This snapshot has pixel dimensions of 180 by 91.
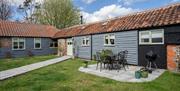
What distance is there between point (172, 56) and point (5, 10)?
1273 inches

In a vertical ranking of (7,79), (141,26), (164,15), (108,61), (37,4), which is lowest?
(7,79)

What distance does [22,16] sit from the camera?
1355 inches

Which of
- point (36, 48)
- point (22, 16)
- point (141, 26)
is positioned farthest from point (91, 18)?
point (141, 26)

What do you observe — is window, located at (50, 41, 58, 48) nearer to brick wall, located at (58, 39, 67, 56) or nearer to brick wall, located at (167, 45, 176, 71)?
brick wall, located at (58, 39, 67, 56)

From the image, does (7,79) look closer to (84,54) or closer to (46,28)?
(84,54)

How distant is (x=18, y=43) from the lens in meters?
19.2

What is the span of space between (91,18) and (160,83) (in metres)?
35.0

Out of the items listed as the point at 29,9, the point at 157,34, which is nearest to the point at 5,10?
the point at 29,9

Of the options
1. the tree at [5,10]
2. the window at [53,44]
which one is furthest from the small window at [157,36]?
the tree at [5,10]

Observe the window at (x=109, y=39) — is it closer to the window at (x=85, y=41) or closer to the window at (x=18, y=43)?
the window at (x=85, y=41)

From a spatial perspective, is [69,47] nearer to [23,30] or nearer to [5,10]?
[23,30]

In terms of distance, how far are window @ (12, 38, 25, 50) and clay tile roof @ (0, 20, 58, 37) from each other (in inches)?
25.0

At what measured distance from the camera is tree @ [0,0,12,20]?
102 feet

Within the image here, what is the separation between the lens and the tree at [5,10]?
3120cm
